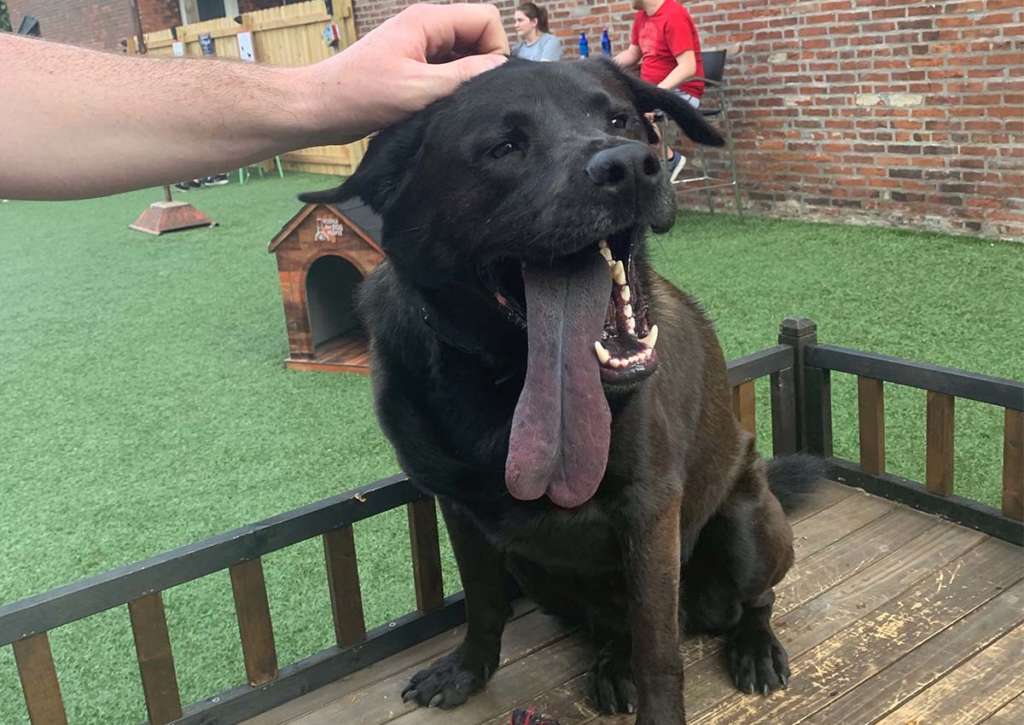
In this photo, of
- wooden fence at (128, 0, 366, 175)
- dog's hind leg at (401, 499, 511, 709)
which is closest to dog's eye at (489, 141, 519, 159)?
dog's hind leg at (401, 499, 511, 709)

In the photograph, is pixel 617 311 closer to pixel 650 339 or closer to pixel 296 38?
pixel 650 339

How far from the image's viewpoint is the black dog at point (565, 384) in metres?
1.44

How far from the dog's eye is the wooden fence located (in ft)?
31.4

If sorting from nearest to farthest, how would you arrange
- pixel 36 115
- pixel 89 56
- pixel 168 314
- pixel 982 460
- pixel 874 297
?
pixel 36 115 < pixel 89 56 < pixel 982 460 < pixel 874 297 < pixel 168 314

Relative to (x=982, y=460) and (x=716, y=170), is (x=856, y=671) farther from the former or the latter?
(x=716, y=170)

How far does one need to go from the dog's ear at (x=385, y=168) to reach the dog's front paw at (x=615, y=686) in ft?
3.44

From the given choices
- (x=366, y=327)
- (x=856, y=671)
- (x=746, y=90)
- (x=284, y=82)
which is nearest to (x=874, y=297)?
(x=746, y=90)

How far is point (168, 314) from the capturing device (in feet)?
19.6

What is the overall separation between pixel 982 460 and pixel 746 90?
4560 millimetres

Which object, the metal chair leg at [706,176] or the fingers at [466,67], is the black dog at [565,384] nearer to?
the fingers at [466,67]

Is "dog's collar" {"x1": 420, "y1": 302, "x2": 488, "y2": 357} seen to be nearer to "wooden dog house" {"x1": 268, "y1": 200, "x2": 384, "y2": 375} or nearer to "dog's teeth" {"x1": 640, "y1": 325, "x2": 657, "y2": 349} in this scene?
"dog's teeth" {"x1": 640, "y1": 325, "x2": 657, "y2": 349}

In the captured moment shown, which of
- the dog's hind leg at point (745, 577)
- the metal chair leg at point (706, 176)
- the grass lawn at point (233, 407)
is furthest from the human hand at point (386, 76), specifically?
the metal chair leg at point (706, 176)

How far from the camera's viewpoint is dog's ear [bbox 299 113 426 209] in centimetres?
158

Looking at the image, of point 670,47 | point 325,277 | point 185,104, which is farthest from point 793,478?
point 670,47
